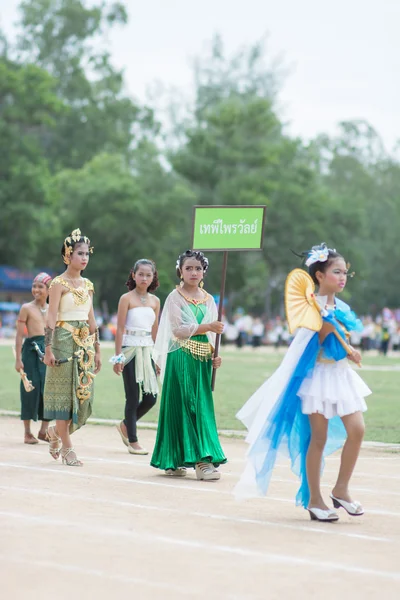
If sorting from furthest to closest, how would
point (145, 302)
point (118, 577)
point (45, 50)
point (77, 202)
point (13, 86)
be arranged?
1. point (45, 50)
2. point (77, 202)
3. point (13, 86)
4. point (145, 302)
5. point (118, 577)

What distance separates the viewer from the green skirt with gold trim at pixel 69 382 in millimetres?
10070

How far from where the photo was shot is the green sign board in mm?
10484

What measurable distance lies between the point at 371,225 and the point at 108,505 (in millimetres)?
80739

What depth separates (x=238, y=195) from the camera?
199 feet

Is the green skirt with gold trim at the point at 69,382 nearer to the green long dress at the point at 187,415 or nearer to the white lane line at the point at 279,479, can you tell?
the white lane line at the point at 279,479

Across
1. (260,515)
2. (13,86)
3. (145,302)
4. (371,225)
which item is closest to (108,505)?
(260,515)

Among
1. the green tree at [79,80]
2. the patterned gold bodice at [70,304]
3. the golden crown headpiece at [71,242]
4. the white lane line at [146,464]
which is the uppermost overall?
the green tree at [79,80]

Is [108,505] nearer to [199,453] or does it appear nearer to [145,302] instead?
[199,453]

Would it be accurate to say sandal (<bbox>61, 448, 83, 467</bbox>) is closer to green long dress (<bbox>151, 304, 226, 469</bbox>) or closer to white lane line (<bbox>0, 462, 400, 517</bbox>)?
white lane line (<bbox>0, 462, 400, 517</bbox>)

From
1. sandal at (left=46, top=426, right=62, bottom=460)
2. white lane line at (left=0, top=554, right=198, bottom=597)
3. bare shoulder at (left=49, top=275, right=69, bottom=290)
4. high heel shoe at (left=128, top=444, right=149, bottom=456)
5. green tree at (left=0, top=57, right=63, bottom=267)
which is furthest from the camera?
green tree at (left=0, top=57, right=63, bottom=267)

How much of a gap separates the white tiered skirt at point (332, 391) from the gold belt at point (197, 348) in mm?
2364

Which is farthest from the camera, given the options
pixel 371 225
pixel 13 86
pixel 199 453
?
pixel 371 225

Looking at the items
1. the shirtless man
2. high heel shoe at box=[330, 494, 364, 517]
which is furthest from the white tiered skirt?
the shirtless man

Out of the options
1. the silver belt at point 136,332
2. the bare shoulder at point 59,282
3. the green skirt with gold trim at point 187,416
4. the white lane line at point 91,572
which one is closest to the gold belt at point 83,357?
the bare shoulder at point 59,282
